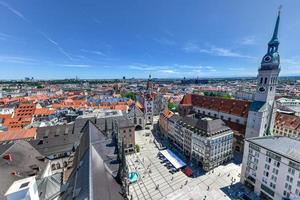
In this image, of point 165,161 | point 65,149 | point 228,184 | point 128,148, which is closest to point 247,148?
point 228,184

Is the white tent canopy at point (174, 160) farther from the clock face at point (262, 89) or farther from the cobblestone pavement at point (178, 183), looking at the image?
the clock face at point (262, 89)

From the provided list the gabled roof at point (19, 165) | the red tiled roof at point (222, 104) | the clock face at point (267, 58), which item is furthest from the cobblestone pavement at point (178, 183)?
the clock face at point (267, 58)

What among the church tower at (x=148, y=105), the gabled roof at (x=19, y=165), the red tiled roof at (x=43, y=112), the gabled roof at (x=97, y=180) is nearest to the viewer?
the gabled roof at (x=97, y=180)

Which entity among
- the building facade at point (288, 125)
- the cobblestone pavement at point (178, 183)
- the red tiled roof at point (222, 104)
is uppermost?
the red tiled roof at point (222, 104)

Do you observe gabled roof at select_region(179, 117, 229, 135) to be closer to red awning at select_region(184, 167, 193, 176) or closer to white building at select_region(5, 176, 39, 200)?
red awning at select_region(184, 167, 193, 176)

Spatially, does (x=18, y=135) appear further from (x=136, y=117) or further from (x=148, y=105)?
(x=148, y=105)

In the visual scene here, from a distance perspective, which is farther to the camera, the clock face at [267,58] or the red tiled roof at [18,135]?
the clock face at [267,58]

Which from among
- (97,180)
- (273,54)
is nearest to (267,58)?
(273,54)

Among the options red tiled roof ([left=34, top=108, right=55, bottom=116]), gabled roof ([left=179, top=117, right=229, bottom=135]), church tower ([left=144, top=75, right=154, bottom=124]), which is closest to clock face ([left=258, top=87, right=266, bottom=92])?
gabled roof ([left=179, top=117, right=229, bottom=135])
